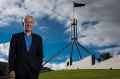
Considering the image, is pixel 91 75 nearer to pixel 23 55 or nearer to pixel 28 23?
pixel 23 55

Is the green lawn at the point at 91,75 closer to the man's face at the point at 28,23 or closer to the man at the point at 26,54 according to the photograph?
the man at the point at 26,54

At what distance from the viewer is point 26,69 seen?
21.8ft

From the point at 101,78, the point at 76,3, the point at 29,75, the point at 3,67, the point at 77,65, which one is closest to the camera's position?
the point at 29,75

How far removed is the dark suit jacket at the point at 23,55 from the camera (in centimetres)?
664

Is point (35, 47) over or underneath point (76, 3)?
underneath

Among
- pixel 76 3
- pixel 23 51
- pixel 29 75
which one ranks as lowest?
pixel 29 75

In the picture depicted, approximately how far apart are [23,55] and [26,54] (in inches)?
2.3

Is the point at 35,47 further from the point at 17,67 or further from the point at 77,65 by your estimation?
the point at 77,65

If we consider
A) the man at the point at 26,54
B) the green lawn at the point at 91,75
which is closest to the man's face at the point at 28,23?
the man at the point at 26,54

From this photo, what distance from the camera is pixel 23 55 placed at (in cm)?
670

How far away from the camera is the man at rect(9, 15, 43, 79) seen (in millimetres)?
6609

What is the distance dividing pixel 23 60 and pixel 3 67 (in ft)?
222

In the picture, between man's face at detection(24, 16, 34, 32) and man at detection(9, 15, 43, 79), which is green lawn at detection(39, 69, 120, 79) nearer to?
man at detection(9, 15, 43, 79)

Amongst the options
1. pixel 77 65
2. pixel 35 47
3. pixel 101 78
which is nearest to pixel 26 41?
pixel 35 47
